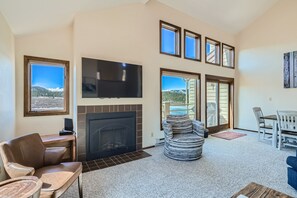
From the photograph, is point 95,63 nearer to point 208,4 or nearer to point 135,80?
point 135,80

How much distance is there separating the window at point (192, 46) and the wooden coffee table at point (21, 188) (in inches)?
192

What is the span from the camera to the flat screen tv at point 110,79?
337 centimetres

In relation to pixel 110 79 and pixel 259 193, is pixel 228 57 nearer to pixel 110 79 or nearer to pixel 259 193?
pixel 110 79

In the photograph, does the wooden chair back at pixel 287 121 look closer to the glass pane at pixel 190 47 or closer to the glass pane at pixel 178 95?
the glass pane at pixel 178 95

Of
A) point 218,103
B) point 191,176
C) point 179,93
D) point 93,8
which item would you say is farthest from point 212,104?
point 93,8

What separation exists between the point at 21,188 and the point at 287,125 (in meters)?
5.23

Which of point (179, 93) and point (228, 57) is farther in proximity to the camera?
point (228, 57)

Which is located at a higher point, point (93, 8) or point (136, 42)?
point (93, 8)

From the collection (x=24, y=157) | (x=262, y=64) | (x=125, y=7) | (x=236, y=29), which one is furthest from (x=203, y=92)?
(x=24, y=157)

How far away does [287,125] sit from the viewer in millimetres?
4012

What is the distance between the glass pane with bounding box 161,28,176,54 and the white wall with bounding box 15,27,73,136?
2496 millimetres

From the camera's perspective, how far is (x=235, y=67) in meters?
6.83

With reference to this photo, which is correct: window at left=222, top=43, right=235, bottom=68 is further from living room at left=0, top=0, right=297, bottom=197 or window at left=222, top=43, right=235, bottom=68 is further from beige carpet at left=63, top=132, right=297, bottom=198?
beige carpet at left=63, top=132, right=297, bottom=198

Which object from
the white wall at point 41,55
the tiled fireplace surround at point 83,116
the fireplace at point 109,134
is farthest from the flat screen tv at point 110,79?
the white wall at point 41,55
